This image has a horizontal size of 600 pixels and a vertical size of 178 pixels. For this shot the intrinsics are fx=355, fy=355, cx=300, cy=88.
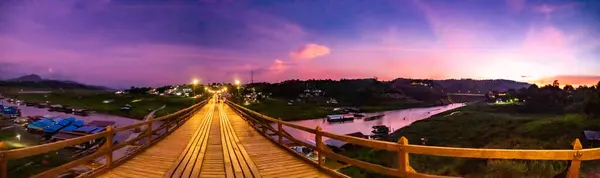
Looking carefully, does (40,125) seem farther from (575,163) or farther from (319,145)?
(575,163)

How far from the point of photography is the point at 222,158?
9.73 m

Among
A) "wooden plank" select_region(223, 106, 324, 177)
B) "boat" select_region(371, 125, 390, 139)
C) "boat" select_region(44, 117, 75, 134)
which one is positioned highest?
"wooden plank" select_region(223, 106, 324, 177)

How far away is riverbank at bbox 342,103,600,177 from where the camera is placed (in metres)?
24.6

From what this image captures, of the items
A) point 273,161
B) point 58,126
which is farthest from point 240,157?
point 58,126

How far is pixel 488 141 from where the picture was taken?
1981 inches

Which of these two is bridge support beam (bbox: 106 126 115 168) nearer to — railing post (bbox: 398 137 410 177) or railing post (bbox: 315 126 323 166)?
railing post (bbox: 315 126 323 166)

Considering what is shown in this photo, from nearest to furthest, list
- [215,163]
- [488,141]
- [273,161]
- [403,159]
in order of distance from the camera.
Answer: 1. [403,159]
2. [215,163]
3. [273,161]
4. [488,141]

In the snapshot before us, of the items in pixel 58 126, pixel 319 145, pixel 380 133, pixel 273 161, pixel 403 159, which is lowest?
pixel 380 133

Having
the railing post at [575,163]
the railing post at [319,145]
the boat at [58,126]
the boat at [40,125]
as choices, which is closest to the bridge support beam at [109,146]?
the railing post at [319,145]

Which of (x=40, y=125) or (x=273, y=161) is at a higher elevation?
(x=273, y=161)

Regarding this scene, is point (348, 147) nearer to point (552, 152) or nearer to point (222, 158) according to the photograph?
point (222, 158)

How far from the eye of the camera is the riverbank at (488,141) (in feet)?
80.6

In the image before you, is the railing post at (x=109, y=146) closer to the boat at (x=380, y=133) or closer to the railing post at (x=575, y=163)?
the railing post at (x=575, y=163)

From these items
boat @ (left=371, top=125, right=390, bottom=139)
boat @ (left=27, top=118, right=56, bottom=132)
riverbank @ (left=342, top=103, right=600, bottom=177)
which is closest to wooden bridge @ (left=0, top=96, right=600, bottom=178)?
riverbank @ (left=342, top=103, right=600, bottom=177)
